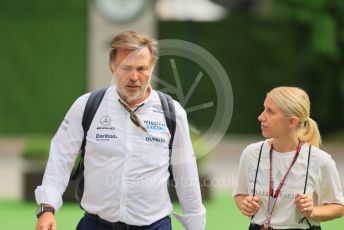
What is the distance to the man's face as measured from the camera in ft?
18.1

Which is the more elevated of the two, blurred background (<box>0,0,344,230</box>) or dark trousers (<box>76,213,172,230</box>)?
blurred background (<box>0,0,344,230</box>)

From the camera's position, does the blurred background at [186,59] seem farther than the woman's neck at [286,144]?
Yes

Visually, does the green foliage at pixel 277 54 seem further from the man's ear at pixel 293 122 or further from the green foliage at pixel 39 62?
the man's ear at pixel 293 122

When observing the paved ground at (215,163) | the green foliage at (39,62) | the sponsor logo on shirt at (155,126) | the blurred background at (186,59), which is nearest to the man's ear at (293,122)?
the sponsor logo on shirt at (155,126)

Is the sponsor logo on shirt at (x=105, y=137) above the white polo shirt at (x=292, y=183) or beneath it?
above

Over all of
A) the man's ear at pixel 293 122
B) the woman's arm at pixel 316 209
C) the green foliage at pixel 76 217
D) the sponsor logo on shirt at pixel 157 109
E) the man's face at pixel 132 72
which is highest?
the man's face at pixel 132 72

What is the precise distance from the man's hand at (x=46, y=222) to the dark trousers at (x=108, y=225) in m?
0.25

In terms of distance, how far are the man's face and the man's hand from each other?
2.67 ft

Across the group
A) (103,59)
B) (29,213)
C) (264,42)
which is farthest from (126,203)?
(264,42)

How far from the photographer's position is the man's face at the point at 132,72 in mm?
5504

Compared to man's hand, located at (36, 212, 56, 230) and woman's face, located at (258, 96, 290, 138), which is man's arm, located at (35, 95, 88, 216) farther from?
woman's face, located at (258, 96, 290, 138)

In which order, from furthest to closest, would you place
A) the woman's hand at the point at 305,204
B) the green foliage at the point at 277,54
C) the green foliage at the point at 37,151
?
the green foliage at the point at 277,54
the green foliage at the point at 37,151
the woman's hand at the point at 305,204

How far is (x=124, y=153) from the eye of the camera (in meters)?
5.48

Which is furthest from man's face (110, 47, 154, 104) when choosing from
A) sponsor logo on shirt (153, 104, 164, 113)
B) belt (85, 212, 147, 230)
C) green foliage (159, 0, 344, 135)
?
green foliage (159, 0, 344, 135)
